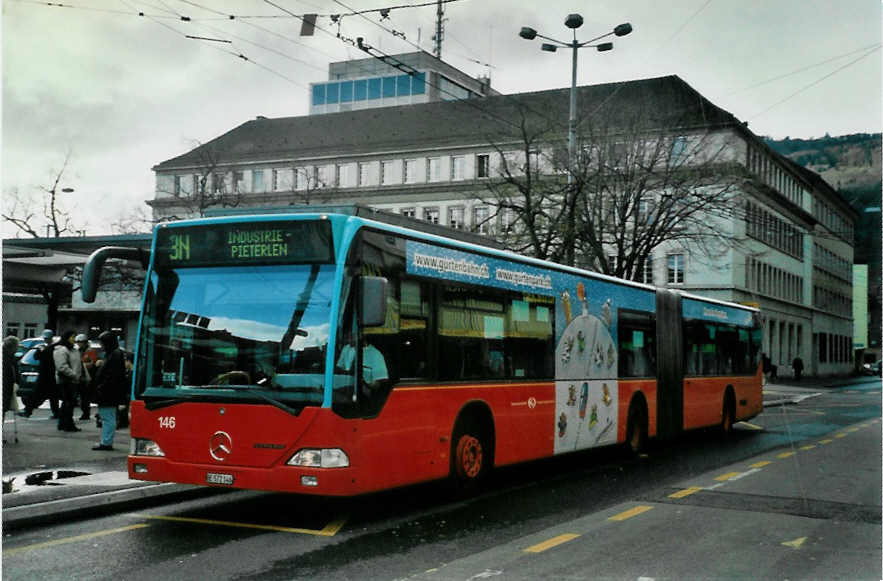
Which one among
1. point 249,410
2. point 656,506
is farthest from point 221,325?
point 656,506

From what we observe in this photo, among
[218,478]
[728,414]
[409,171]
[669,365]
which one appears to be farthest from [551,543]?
[409,171]

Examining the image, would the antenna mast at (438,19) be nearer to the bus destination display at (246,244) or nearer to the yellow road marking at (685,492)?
the bus destination display at (246,244)

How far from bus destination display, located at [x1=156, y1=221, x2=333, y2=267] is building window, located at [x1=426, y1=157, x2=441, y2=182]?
253 feet

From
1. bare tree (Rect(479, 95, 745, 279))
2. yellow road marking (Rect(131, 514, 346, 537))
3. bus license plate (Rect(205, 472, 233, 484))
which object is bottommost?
yellow road marking (Rect(131, 514, 346, 537))

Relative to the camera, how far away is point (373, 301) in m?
9.50

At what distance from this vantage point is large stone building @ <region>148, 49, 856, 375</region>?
7462 centimetres

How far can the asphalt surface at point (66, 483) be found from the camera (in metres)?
10.0

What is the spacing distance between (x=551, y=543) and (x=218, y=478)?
304cm

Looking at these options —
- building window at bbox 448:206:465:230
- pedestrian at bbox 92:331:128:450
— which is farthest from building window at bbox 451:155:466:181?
pedestrian at bbox 92:331:128:450

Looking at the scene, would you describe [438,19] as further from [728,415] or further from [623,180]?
[728,415]

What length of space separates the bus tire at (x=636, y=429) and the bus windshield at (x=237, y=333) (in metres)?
8.37

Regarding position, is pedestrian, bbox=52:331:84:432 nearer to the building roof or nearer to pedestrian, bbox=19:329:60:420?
pedestrian, bbox=19:329:60:420

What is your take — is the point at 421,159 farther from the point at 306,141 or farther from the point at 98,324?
the point at 98,324

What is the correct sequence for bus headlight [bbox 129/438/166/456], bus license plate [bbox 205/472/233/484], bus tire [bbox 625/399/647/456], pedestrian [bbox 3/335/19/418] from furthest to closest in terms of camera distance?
1. bus tire [bbox 625/399/647/456]
2. pedestrian [bbox 3/335/19/418]
3. bus headlight [bbox 129/438/166/456]
4. bus license plate [bbox 205/472/233/484]
